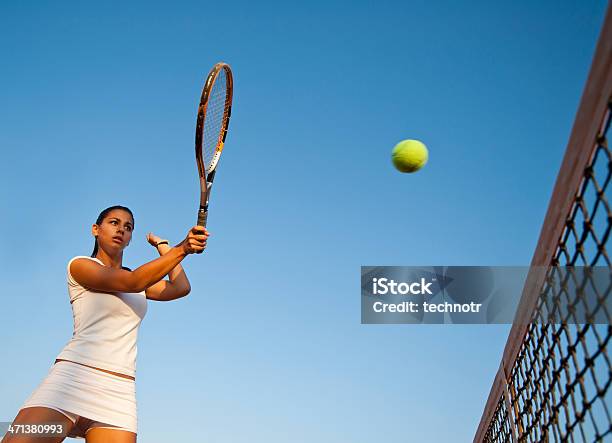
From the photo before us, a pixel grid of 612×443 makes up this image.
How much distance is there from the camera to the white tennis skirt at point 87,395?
2838 mm

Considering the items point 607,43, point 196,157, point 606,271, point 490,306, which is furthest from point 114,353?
point 490,306

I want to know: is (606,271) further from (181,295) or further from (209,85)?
(209,85)


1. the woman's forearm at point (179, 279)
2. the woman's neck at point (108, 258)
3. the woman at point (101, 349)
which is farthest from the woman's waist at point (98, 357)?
the woman's forearm at point (179, 279)

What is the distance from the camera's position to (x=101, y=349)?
302 cm

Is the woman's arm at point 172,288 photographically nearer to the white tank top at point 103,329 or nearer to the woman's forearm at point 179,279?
the woman's forearm at point 179,279

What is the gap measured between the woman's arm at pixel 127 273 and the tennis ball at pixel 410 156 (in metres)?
3.78

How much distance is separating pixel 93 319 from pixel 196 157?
54.7 inches

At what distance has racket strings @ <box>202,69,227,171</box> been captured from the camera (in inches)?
170

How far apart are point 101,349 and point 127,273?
0.35 metres

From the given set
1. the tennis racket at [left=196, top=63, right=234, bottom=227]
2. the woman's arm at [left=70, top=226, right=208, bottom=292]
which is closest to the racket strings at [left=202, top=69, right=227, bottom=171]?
the tennis racket at [left=196, top=63, right=234, bottom=227]

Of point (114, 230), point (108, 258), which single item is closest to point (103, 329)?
point (108, 258)

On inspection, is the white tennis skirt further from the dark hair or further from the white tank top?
the dark hair

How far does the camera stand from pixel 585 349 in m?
2.58

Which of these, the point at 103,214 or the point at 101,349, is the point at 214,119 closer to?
the point at 103,214
